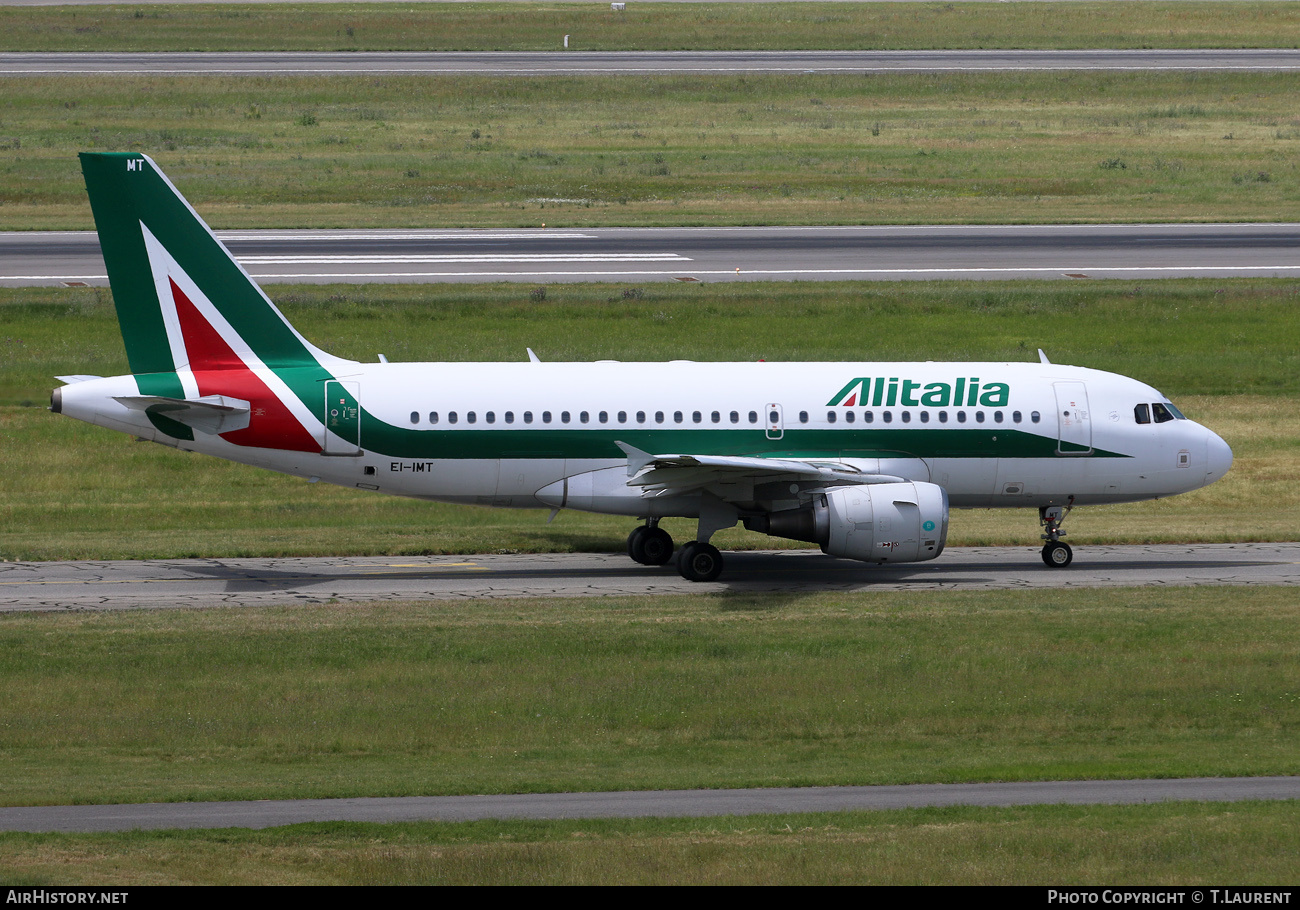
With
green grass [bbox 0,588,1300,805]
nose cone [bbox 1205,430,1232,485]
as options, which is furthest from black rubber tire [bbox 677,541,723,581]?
nose cone [bbox 1205,430,1232,485]

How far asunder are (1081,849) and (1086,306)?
135 ft

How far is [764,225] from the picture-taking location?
70438 millimetres

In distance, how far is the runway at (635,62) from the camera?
106 m

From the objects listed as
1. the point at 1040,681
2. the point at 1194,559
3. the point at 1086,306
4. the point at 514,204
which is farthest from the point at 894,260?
the point at 1040,681

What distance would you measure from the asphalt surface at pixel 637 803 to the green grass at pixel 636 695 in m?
0.40

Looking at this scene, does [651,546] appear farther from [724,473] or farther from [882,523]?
[882,523]

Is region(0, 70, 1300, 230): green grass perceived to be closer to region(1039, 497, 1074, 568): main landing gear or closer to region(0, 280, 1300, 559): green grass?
region(0, 280, 1300, 559): green grass

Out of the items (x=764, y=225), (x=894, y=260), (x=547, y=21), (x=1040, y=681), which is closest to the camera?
(x=1040, y=681)

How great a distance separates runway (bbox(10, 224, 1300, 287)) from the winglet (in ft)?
91.6

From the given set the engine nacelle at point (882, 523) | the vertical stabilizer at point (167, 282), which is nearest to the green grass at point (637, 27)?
the vertical stabilizer at point (167, 282)

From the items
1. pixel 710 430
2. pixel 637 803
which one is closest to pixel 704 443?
pixel 710 430

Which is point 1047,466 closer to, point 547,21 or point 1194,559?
point 1194,559

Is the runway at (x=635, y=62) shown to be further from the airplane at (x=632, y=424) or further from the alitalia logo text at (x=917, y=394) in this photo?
the alitalia logo text at (x=917, y=394)

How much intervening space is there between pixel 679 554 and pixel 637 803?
14.0m
